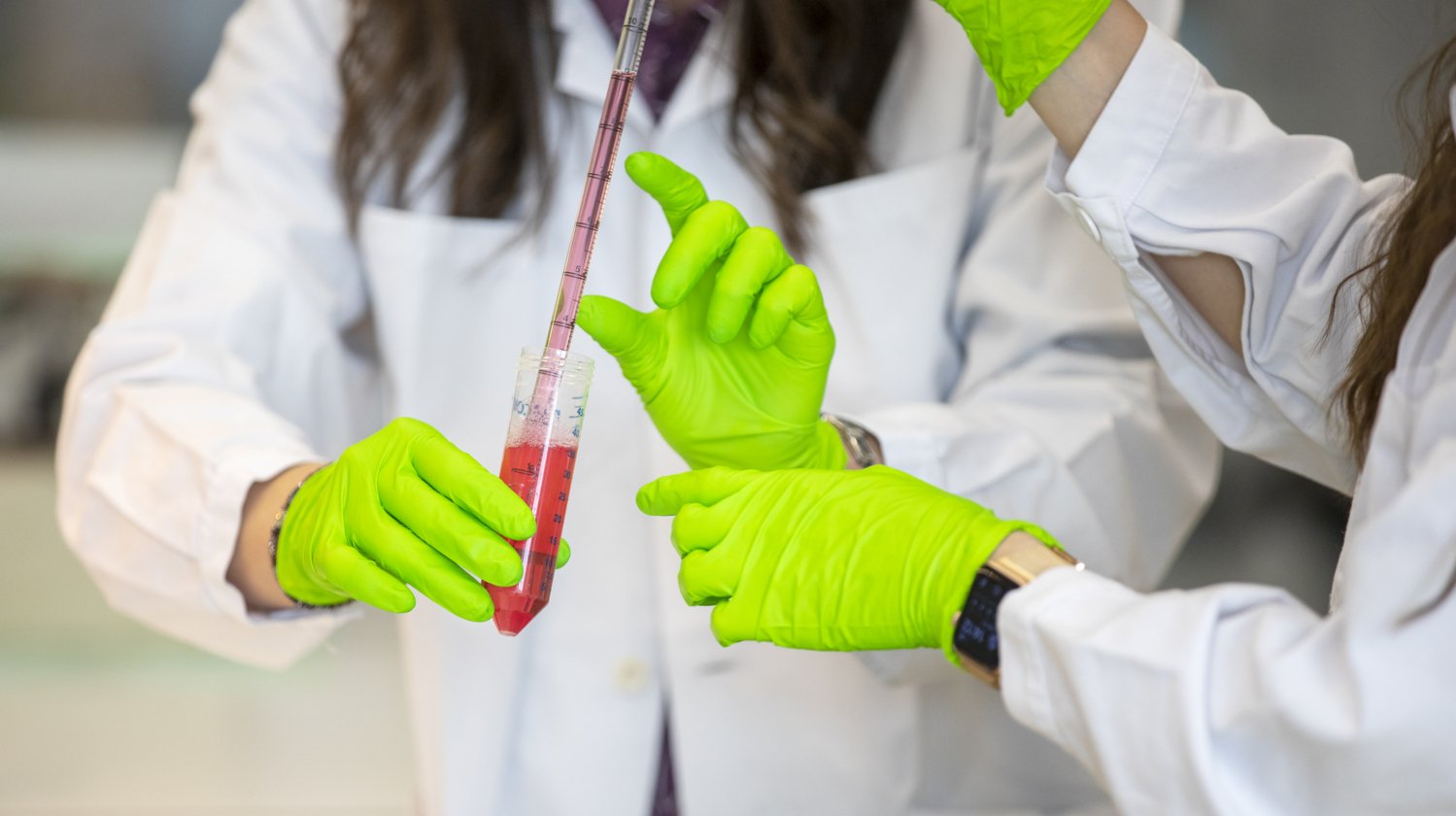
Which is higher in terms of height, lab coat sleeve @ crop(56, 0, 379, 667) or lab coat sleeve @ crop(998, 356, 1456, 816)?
lab coat sleeve @ crop(998, 356, 1456, 816)

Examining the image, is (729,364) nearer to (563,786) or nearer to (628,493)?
(628,493)

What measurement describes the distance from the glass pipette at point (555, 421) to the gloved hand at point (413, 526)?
19mm

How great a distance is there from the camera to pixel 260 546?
1037mm

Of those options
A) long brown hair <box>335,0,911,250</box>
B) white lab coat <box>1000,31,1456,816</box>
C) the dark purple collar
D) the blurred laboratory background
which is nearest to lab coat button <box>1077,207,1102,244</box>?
white lab coat <box>1000,31,1456,816</box>

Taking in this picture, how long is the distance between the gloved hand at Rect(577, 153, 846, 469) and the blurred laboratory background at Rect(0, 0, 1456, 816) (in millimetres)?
1659

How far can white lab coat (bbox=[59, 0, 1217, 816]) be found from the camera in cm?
113

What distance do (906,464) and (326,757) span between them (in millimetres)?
A: 1719

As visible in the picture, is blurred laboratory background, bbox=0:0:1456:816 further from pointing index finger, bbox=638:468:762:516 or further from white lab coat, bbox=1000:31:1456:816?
pointing index finger, bbox=638:468:762:516

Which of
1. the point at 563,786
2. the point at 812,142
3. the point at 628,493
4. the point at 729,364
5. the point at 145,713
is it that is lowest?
the point at 145,713

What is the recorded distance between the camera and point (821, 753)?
1159 mm

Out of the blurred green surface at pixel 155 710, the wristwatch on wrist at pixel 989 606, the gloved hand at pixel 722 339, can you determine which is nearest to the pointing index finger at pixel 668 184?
the gloved hand at pixel 722 339

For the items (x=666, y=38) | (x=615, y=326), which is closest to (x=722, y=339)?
(x=615, y=326)

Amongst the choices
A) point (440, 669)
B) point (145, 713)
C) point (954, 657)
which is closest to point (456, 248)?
point (440, 669)

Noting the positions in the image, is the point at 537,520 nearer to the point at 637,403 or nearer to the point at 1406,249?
the point at 637,403
